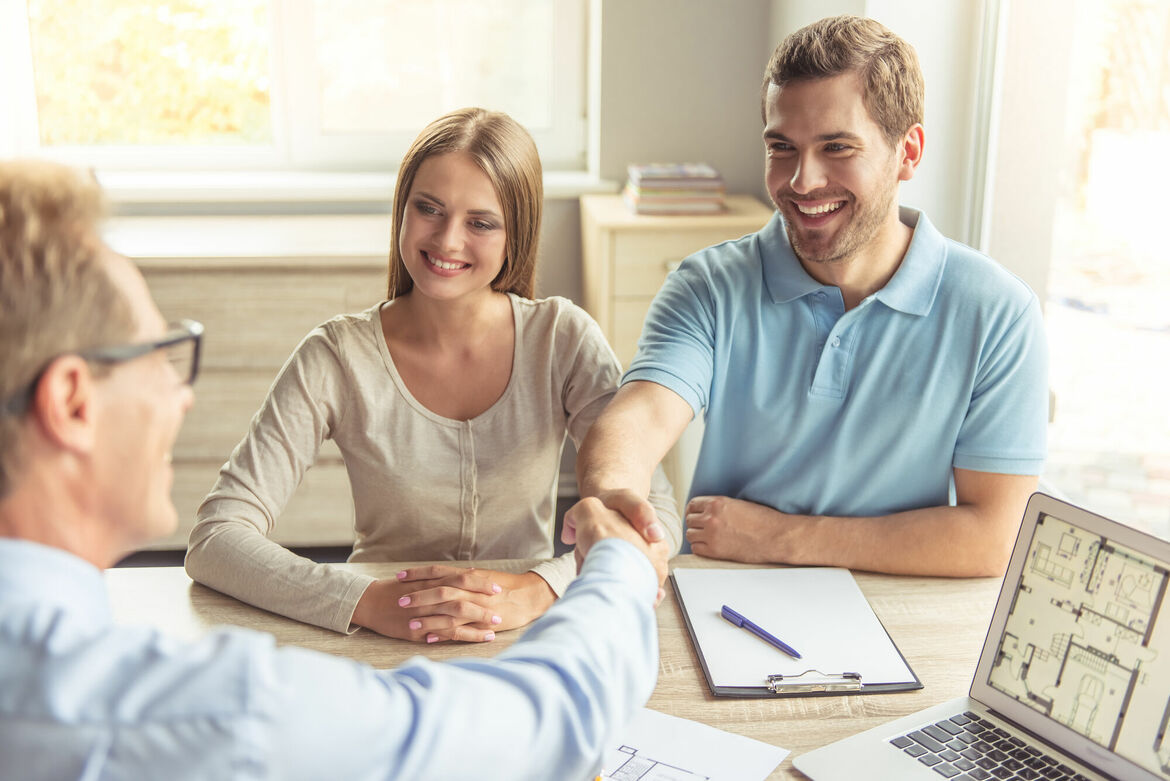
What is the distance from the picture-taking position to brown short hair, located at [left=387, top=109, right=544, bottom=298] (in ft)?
5.52

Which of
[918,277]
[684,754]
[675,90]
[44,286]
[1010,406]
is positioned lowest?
[684,754]

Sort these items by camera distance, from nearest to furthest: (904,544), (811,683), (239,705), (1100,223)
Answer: (239,705)
(811,683)
(904,544)
(1100,223)

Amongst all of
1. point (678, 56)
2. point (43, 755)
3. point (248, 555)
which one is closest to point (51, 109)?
point (678, 56)

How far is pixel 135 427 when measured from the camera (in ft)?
2.39

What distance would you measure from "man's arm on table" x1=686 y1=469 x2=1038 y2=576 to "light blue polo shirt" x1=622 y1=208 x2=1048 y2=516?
9 centimetres

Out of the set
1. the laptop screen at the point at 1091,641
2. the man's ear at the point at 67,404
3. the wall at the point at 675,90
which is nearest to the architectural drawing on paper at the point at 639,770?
the laptop screen at the point at 1091,641

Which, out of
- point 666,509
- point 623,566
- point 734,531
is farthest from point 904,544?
point 623,566

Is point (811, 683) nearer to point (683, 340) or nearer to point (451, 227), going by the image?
point (683, 340)

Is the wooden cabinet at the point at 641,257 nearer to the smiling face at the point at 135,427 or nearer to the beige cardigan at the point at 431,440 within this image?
the beige cardigan at the point at 431,440

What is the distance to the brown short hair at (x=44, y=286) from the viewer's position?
666mm

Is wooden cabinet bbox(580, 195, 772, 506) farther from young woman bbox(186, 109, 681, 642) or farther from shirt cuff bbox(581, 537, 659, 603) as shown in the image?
shirt cuff bbox(581, 537, 659, 603)

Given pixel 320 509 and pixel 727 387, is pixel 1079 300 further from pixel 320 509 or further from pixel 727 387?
pixel 320 509

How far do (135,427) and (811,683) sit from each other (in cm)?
77

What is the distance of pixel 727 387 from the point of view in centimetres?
169
